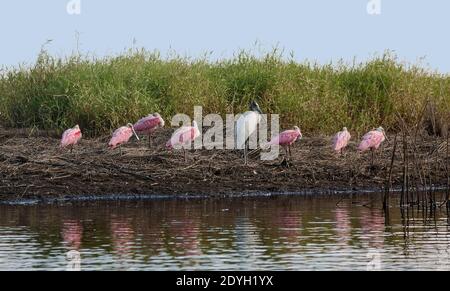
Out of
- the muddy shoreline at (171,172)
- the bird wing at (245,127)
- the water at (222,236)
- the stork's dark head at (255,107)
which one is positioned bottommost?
the water at (222,236)

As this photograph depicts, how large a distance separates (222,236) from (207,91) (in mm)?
9560

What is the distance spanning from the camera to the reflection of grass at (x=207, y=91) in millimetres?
23516

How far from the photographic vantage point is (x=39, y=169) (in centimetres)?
1961

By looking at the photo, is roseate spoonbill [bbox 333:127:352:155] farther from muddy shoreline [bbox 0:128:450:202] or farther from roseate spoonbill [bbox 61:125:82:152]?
roseate spoonbill [bbox 61:125:82:152]

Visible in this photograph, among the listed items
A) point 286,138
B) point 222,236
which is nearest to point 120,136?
point 286,138

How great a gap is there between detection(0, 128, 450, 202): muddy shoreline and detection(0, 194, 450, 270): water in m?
0.80

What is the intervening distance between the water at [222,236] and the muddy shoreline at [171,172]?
31.3 inches

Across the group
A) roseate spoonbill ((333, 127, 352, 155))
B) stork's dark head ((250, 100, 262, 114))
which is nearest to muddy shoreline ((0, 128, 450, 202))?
roseate spoonbill ((333, 127, 352, 155))

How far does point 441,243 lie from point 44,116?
11606 mm

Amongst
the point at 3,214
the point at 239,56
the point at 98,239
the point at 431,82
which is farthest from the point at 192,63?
the point at 98,239

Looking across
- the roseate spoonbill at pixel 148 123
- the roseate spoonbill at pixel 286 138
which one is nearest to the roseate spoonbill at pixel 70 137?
the roseate spoonbill at pixel 148 123

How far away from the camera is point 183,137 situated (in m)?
20.5

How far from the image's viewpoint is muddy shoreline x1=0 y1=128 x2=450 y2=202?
1927 centimetres

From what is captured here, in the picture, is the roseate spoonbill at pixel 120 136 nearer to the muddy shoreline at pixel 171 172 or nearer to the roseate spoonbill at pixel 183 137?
the muddy shoreline at pixel 171 172
